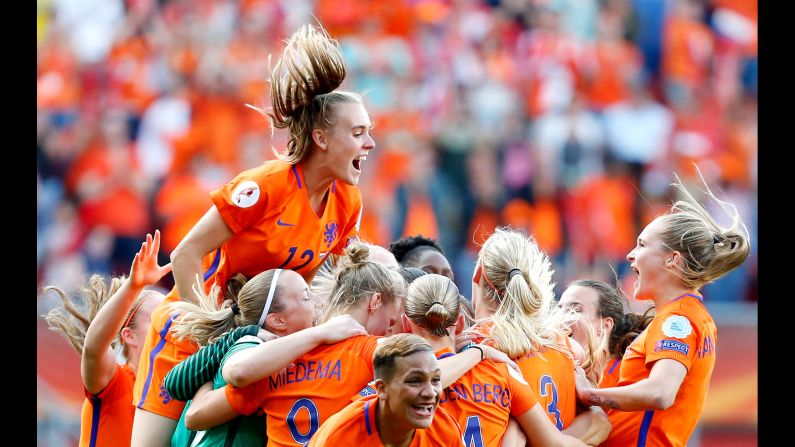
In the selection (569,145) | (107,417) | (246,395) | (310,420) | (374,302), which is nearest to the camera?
(310,420)

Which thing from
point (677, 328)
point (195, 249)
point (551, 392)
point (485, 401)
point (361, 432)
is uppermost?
point (195, 249)

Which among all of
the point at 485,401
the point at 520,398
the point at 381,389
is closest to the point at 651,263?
the point at 520,398

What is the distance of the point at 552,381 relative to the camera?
14.6 feet

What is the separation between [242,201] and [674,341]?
1.93 meters

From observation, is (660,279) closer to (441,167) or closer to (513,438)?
(513,438)

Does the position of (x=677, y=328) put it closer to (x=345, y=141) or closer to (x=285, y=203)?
(x=345, y=141)

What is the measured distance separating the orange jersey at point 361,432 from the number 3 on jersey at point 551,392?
627 mm

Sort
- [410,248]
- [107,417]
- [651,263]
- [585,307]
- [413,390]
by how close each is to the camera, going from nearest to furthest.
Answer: [413,390], [651,263], [585,307], [107,417], [410,248]

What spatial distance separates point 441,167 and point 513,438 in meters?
6.29

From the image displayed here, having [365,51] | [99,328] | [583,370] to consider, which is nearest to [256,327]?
[99,328]

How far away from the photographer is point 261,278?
14.6ft

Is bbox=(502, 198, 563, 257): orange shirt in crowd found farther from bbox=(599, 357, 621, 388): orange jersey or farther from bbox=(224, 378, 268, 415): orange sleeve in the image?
bbox=(224, 378, 268, 415): orange sleeve

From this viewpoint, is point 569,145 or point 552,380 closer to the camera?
point 552,380

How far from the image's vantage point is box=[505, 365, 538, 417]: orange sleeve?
4.25 meters
